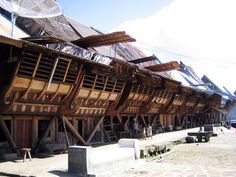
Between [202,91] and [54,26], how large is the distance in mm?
21999

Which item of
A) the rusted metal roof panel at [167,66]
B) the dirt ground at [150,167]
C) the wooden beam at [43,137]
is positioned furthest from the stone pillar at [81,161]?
the rusted metal roof panel at [167,66]

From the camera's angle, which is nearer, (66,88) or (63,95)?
(66,88)

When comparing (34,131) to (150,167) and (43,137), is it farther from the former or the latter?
(150,167)

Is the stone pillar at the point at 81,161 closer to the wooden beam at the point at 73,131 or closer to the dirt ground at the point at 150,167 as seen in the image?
the dirt ground at the point at 150,167

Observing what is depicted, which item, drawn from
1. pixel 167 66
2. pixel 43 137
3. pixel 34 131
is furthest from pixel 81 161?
pixel 167 66

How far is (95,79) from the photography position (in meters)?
18.8

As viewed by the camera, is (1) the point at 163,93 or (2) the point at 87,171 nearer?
(2) the point at 87,171

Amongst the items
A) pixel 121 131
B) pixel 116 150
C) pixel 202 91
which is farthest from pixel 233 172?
pixel 202 91

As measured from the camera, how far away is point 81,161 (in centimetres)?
1166

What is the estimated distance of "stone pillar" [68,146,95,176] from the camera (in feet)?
37.9

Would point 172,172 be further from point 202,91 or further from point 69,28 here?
point 202,91

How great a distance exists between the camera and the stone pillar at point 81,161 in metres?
11.6

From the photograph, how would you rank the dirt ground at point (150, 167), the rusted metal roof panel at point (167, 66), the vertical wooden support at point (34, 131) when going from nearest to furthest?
the dirt ground at point (150, 167) < the vertical wooden support at point (34, 131) < the rusted metal roof panel at point (167, 66)

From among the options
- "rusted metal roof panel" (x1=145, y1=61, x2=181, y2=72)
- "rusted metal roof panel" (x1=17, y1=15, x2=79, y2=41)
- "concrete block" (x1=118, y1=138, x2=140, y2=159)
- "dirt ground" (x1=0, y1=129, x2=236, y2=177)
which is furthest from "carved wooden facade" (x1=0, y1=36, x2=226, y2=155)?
"concrete block" (x1=118, y1=138, x2=140, y2=159)
